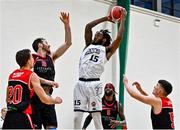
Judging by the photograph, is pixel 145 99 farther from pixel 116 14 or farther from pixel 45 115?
pixel 116 14

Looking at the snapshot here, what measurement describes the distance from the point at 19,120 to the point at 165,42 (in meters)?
5.43

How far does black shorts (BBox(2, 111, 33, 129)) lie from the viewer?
143 inches

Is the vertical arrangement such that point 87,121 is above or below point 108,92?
below

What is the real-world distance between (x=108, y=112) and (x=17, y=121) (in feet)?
9.20

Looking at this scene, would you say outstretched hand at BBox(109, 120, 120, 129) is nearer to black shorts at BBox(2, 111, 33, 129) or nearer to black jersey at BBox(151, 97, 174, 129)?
black jersey at BBox(151, 97, 174, 129)

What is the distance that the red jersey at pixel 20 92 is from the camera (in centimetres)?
367

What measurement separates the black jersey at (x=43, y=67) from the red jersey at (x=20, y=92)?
3.32ft

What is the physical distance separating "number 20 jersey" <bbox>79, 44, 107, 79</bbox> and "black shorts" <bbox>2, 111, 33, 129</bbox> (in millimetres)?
1581

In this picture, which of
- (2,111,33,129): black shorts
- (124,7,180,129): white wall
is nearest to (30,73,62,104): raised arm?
(2,111,33,129): black shorts

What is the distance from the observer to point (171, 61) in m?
8.62

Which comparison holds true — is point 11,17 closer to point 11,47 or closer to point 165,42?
point 11,47

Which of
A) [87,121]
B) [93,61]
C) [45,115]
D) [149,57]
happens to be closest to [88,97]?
[93,61]

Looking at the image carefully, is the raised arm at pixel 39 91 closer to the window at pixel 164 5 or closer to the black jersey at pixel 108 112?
the black jersey at pixel 108 112

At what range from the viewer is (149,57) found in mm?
8078
